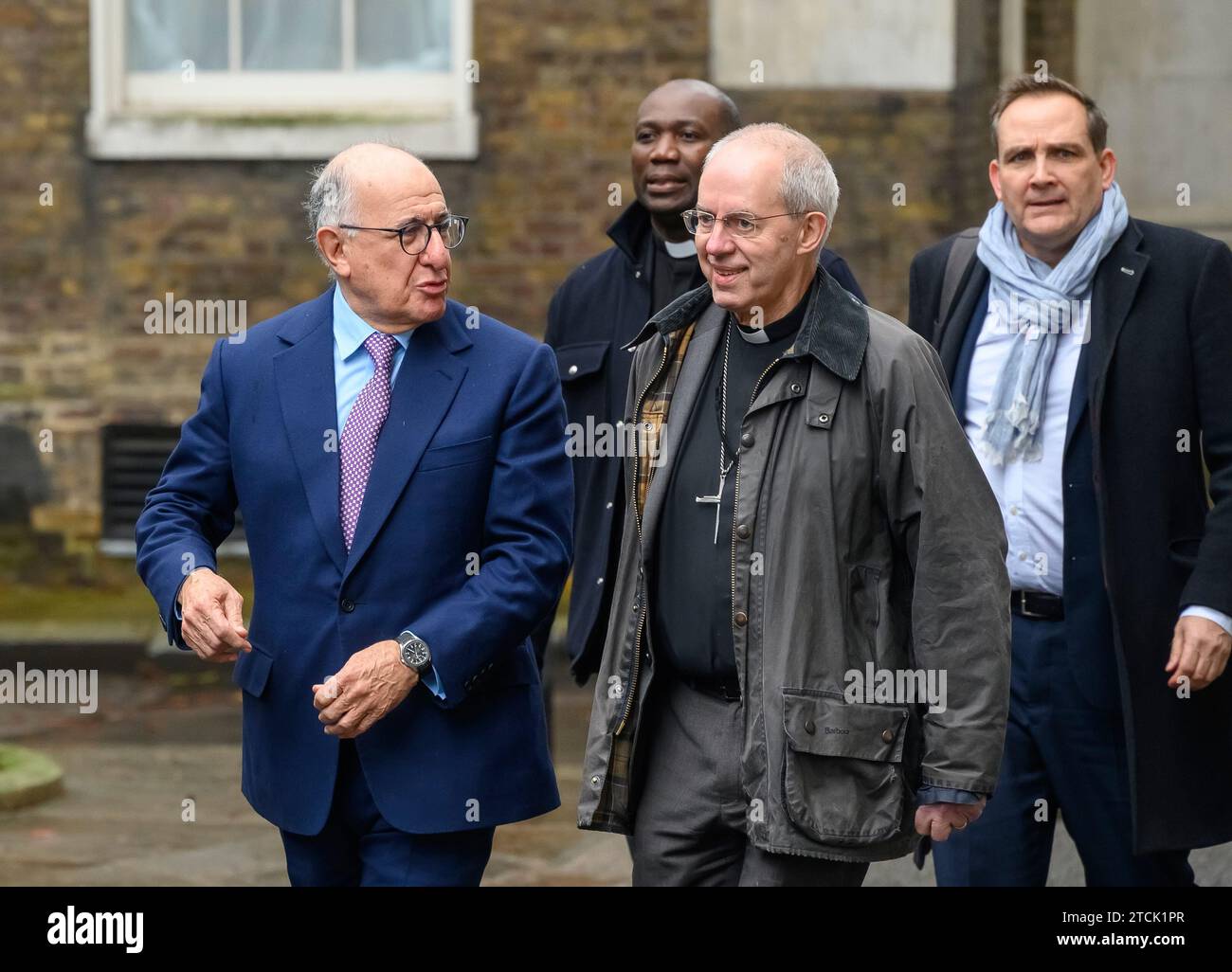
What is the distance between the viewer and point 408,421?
13.2 feet

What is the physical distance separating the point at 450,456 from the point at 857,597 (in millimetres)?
846

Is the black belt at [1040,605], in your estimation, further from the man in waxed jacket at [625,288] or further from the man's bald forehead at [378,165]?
the man's bald forehead at [378,165]

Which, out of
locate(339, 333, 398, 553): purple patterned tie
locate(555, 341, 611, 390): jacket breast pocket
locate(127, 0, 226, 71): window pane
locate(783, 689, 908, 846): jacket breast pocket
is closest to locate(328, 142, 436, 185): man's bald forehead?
locate(339, 333, 398, 553): purple patterned tie

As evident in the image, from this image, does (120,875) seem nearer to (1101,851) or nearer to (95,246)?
(1101,851)


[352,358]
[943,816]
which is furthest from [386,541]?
[943,816]

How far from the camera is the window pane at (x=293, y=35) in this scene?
10.4 m

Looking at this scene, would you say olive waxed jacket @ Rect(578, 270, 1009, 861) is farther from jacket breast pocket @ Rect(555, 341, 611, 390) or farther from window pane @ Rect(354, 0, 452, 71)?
window pane @ Rect(354, 0, 452, 71)

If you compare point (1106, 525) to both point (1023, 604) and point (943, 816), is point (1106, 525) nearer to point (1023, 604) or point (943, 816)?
point (1023, 604)

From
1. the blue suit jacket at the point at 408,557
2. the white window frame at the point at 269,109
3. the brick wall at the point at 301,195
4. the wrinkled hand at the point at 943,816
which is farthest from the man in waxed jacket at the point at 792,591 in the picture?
the white window frame at the point at 269,109

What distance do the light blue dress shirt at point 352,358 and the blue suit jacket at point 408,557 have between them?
0.03 meters

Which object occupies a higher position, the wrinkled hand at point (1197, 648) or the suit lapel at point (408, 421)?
the suit lapel at point (408, 421)

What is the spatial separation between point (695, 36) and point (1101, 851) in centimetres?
623

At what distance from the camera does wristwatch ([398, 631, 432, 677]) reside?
384 centimetres
